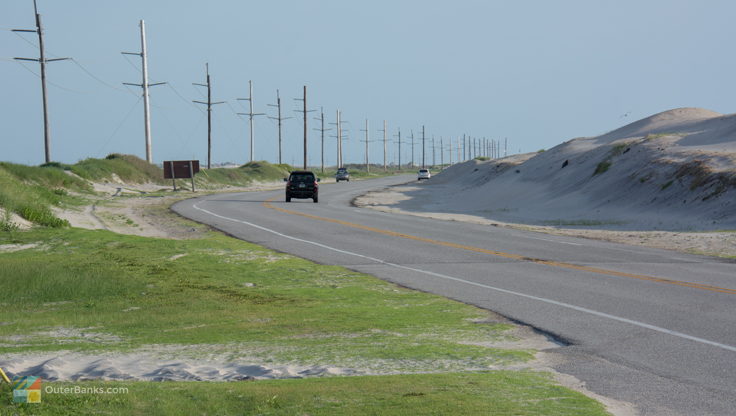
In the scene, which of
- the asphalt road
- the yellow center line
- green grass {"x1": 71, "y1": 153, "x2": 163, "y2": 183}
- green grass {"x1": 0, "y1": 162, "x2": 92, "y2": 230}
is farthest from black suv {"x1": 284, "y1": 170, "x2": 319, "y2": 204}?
green grass {"x1": 71, "y1": 153, "x2": 163, "y2": 183}

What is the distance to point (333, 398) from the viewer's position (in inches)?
257

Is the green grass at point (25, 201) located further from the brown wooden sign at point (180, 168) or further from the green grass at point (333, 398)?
the brown wooden sign at point (180, 168)

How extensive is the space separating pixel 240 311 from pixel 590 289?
20.8ft

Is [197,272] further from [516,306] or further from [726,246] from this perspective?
[726,246]

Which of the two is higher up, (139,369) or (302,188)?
(302,188)

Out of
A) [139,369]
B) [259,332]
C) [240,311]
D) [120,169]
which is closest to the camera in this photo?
[139,369]

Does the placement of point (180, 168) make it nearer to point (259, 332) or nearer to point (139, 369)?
point (259, 332)

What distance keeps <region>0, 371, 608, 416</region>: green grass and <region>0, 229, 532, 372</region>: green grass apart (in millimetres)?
876

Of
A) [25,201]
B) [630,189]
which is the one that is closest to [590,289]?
[25,201]

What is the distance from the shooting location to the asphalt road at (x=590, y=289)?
784 centimetres

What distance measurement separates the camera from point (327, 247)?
22.1 metres

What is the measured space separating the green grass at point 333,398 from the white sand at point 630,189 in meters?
27.4

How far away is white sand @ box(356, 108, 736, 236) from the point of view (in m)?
36.4

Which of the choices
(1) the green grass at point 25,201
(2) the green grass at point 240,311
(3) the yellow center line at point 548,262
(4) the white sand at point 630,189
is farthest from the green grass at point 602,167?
(2) the green grass at point 240,311
